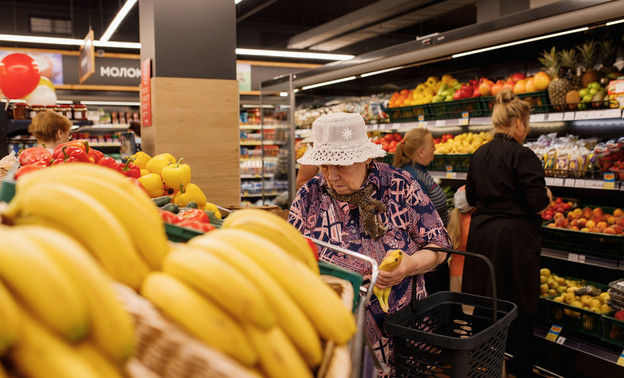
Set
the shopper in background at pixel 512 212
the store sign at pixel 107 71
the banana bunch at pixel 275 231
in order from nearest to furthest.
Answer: the banana bunch at pixel 275 231 → the shopper in background at pixel 512 212 → the store sign at pixel 107 71

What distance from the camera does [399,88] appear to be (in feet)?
20.1

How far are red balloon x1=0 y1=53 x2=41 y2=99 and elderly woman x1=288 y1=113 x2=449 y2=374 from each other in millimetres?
5712

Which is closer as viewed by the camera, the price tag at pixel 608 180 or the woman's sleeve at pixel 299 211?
the woman's sleeve at pixel 299 211

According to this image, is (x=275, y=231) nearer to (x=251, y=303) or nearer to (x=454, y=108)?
(x=251, y=303)

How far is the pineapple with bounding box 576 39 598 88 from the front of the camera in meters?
3.83

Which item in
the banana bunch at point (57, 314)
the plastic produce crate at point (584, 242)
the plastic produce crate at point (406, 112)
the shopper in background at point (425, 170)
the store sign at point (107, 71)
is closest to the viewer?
the banana bunch at point (57, 314)

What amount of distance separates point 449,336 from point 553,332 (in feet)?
8.33

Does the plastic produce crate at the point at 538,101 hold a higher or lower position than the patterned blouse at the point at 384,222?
higher

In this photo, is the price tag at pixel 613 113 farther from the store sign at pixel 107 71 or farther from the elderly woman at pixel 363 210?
the store sign at pixel 107 71

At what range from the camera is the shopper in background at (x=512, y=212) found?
343 cm

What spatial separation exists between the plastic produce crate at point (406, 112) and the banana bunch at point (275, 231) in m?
4.25

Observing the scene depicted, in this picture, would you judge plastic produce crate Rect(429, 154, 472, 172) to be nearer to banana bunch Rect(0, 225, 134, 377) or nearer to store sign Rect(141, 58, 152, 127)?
store sign Rect(141, 58, 152, 127)

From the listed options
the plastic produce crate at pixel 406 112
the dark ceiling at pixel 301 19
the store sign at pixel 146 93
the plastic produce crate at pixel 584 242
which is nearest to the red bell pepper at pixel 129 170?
the store sign at pixel 146 93

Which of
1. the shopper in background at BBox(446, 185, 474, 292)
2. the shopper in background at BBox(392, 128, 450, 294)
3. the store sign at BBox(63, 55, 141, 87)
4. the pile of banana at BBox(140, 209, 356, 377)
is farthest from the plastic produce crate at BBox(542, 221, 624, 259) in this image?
the store sign at BBox(63, 55, 141, 87)
